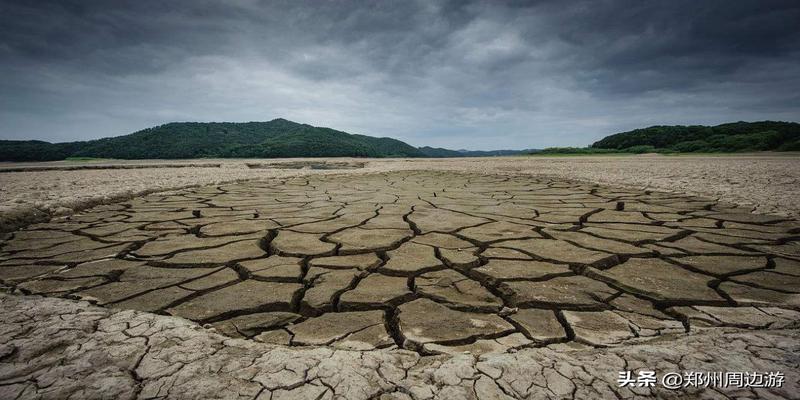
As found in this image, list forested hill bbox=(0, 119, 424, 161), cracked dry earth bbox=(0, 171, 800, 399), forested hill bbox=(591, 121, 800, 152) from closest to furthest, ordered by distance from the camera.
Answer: cracked dry earth bbox=(0, 171, 800, 399) < forested hill bbox=(591, 121, 800, 152) < forested hill bbox=(0, 119, 424, 161)

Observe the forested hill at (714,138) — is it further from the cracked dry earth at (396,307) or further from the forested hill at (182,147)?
the forested hill at (182,147)

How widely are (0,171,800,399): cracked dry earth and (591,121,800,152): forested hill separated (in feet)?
71.8

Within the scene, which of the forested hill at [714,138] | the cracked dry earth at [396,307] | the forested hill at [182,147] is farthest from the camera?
the forested hill at [182,147]

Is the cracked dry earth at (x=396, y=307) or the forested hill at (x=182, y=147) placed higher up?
the forested hill at (x=182, y=147)

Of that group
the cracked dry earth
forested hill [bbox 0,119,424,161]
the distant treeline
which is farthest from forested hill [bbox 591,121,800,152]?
forested hill [bbox 0,119,424,161]

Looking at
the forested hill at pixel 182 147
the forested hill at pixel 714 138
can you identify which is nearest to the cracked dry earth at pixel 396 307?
the forested hill at pixel 714 138

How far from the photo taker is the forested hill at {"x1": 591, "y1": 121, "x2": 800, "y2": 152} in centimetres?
1727

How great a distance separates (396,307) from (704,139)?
31.1 metres

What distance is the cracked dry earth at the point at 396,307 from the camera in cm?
86

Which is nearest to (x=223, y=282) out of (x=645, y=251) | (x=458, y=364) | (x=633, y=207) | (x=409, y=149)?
(x=458, y=364)

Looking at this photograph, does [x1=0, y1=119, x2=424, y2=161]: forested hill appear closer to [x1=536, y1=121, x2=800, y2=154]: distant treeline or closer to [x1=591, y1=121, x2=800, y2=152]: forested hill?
[x1=536, y1=121, x2=800, y2=154]: distant treeline

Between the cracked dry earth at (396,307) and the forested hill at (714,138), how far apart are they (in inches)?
862

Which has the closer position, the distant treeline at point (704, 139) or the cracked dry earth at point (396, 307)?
the cracked dry earth at point (396, 307)

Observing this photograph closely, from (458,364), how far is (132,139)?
49.1m
